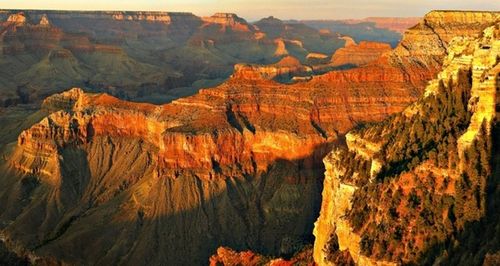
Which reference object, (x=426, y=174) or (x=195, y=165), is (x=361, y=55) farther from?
(x=426, y=174)

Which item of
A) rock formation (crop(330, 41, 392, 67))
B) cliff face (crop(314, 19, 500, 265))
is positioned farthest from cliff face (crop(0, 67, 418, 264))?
rock formation (crop(330, 41, 392, 67))

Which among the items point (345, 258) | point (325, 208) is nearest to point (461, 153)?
point (345, 258)

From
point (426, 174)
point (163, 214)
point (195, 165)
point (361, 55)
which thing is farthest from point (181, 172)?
point (361, 55)

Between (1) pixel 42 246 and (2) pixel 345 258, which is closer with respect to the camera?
(2) pixel 345 258

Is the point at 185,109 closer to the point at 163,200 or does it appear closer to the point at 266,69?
the point at 163,200

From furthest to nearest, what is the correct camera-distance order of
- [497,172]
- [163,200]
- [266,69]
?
[266,69] < [163,200] < [497,172]

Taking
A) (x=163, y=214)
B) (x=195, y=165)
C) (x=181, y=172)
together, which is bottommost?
(x=163, y=214)

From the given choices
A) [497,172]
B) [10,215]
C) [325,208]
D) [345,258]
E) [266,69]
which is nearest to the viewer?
[497,172]
